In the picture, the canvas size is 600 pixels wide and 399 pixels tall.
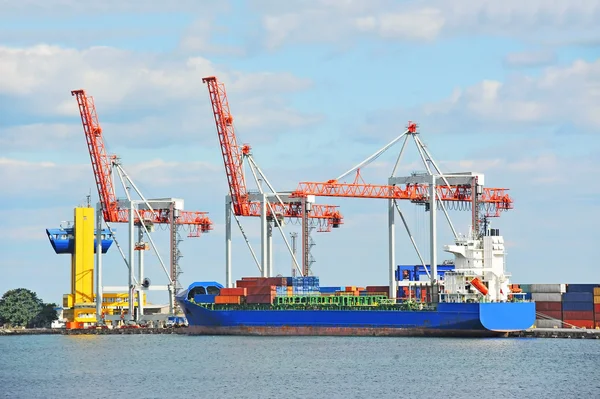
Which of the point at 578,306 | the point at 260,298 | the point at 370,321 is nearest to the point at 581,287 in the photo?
the point at 578,306

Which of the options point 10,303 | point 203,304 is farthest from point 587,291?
point 10,303

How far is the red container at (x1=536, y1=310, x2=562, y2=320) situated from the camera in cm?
10697

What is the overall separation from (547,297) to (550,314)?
4.59 feet

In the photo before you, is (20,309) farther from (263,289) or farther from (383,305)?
(383,305)

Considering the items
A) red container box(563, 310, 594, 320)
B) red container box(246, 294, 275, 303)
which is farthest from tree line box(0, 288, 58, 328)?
red container box(563, 310, 594, 320)

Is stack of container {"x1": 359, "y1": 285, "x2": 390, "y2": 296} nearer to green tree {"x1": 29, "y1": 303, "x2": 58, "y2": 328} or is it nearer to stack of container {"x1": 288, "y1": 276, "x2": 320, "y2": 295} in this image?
stack of container {"x1": 288, "y1": 276, "x2": 320, "y2": 295}

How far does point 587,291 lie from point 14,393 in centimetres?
5155

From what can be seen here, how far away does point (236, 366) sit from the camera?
260 feet

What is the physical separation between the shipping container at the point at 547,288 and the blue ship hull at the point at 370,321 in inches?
365

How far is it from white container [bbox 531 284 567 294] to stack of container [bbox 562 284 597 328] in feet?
1.59

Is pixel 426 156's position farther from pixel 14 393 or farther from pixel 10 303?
pixel 10 303

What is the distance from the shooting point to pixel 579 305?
105125 mm

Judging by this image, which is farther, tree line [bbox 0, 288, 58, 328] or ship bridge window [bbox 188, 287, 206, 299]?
tree line [bbox 0, 288, 58, 328]

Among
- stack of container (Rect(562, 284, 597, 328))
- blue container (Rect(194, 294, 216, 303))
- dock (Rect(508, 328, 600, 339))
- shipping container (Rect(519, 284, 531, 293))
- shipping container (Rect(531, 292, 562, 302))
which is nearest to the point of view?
dock (Rect(508, 328, 600, 339))
